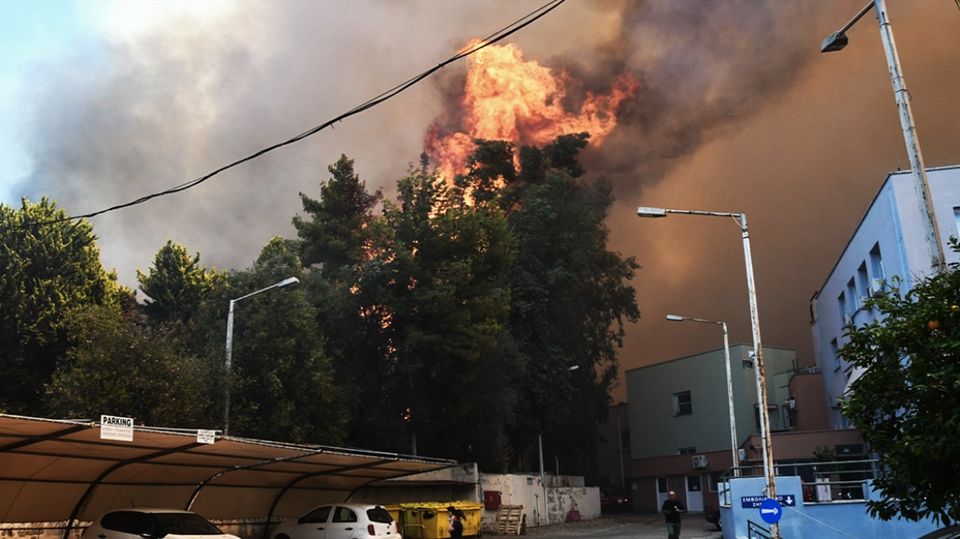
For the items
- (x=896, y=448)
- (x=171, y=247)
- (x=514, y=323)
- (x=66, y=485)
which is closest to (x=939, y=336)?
(x=896, y=448)

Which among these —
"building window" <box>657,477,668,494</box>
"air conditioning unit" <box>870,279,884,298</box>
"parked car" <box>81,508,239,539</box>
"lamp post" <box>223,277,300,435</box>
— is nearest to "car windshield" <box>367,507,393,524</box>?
"lamp post" <box>223,277,300,435</box>

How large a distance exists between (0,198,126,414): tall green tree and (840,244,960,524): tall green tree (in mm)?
34591

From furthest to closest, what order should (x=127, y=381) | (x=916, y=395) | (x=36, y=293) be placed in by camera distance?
1. (x=36, y=293)
2. (x=127, y=381)
3. (x=916, y=395)

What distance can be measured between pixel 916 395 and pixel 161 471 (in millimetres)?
18177

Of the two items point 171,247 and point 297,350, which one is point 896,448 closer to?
point 297,350

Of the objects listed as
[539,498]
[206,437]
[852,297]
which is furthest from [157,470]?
[539,498]

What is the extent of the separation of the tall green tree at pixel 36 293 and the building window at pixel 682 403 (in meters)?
42.1

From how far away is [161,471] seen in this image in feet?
67.6

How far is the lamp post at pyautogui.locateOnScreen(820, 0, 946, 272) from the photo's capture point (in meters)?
11.2

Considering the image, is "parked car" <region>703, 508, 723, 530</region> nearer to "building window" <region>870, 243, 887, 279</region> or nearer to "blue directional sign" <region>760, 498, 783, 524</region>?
"building window" <region>870, 243, 887, 279</region>

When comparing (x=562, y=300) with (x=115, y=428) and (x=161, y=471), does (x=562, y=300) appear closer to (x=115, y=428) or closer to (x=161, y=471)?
(x=161, y=471)

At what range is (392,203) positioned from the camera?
44000 millimetres

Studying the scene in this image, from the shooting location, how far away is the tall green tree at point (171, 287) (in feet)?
162

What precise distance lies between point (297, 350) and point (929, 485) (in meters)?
28.0
